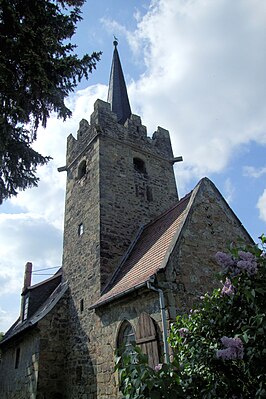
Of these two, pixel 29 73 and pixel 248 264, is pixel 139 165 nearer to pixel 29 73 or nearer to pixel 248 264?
pixel 29 73

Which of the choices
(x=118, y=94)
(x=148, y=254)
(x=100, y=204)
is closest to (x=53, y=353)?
(x=148, y=254)

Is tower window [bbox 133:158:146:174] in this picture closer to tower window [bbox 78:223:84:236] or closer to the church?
the church

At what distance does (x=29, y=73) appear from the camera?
614 cm

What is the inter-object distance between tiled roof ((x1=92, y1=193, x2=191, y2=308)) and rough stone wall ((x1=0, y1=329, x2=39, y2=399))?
3003 millimetres

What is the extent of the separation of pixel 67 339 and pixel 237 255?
8318mm

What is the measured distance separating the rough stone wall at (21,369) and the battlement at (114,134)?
742cm

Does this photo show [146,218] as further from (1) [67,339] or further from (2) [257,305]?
(2) [257,305]

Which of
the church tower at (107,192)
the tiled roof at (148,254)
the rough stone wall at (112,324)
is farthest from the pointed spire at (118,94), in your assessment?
the rough stone wall at (112,324)

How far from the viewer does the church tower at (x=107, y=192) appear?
33.6 ft

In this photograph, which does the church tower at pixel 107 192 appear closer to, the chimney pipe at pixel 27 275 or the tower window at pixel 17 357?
the tower window at pixel 17 357

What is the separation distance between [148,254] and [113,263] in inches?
62.6

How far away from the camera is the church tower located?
10234 millimetres

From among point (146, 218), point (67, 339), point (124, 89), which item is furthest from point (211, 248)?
point (124, 89)

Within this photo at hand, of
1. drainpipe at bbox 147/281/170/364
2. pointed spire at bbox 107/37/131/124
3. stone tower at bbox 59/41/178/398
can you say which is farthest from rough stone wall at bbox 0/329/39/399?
pointed spire at bbox 107/37/131/124
